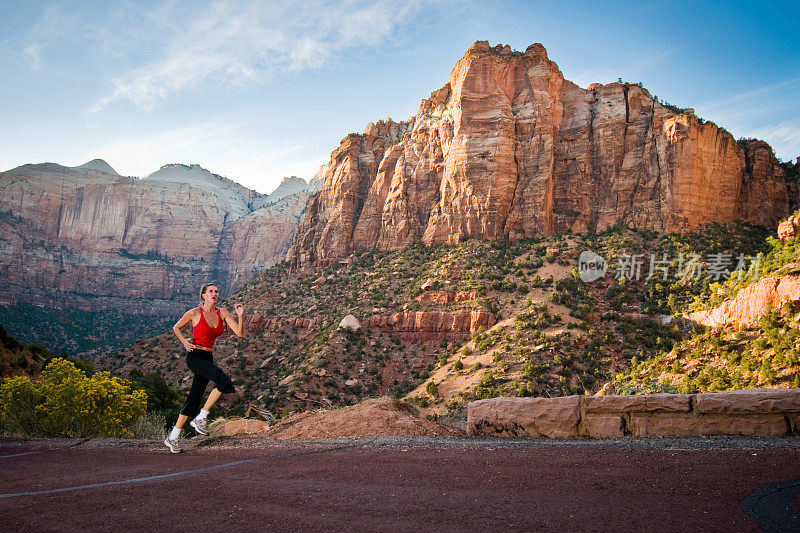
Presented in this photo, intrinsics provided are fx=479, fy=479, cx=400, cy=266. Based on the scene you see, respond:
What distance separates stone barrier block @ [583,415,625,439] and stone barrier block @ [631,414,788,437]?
0.21 meters

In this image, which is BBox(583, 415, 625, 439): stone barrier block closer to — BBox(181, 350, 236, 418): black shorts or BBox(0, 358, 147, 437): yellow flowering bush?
BBox(181, 350, 236, 418): black shorts

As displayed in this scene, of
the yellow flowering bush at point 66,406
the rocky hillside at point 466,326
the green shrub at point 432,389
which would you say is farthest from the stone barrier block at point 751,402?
the green shrub at point 432,389

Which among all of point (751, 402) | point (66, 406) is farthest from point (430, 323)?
point (751, 402)

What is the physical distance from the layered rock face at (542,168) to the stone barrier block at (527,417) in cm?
4451

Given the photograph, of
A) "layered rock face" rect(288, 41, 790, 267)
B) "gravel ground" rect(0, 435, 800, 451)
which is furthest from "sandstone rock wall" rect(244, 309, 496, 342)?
"gravel ground" rect(0, 435, 800, 451)

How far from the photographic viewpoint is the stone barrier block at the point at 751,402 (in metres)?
6.72

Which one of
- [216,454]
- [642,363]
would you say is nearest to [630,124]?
[642,363]

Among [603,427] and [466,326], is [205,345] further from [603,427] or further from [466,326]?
[466,326]

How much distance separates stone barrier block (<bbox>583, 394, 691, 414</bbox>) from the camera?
7.20 meters

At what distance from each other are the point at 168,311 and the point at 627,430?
111358mm

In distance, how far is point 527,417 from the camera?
7766mm

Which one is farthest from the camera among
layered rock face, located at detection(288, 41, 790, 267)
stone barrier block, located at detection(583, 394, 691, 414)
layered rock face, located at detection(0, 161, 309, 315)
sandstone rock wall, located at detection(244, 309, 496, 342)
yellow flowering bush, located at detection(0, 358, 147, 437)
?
layered rock face, located at detection(0, 161, 309, 315)

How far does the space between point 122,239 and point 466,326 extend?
109 metres

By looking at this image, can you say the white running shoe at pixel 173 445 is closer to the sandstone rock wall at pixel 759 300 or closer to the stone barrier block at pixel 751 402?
the stone barrier block at pixel 751 402
